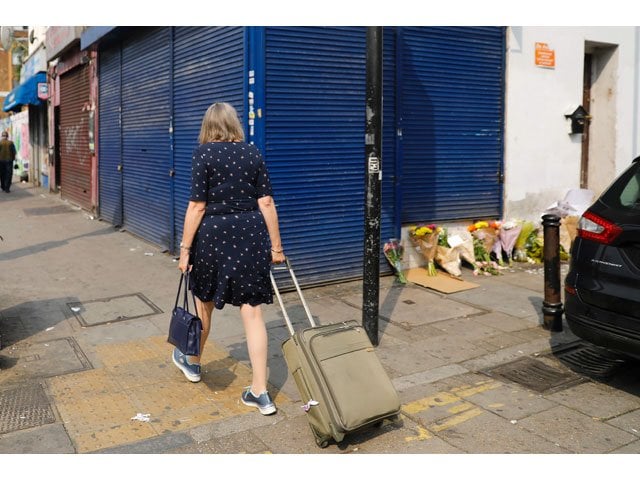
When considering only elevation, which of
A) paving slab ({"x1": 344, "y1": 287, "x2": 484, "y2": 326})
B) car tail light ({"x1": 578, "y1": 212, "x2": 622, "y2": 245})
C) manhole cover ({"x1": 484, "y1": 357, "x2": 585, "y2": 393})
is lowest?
manhole cover ({"x1": 484, "y1": 357, "x2": 585, "y2": 393})

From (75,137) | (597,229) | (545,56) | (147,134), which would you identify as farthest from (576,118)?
(75,137)

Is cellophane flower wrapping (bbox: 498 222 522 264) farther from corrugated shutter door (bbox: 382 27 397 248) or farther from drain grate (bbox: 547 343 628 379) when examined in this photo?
drain grate (bbox: 547 343 628 379)

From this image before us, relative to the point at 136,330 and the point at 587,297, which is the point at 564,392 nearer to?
the point at 587,297

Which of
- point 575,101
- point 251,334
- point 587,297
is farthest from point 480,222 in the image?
point 251,334

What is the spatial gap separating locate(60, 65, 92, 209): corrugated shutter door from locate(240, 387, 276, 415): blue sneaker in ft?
37.0

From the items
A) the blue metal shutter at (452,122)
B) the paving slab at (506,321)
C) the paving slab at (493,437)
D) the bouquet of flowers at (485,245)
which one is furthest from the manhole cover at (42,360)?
the bouquet of flowers at (485,245)

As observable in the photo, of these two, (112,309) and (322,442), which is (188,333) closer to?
(322,442)

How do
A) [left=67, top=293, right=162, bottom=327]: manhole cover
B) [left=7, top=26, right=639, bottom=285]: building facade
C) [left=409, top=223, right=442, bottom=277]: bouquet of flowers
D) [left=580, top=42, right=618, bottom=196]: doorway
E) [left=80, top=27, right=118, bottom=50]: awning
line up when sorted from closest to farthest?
[left=67, top=293, right=162, bottom=327]: manhole cover, [left=7, top=26, right=639, bottom=285]: building facade, [left=409, top=223, right=442, bottom=277]: bouquet of flowers, [left=580, top=42, right=618, bottom=196]: doorway, [left=80, top=27, right=118, bottom=50]: awning

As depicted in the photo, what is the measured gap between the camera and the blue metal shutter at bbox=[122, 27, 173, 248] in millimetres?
9820

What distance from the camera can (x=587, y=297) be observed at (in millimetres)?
4477

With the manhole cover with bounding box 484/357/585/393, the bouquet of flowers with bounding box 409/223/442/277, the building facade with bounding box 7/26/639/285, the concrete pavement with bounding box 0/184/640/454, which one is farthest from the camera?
the bouquet of flowers with bounding box 409/223/442/277

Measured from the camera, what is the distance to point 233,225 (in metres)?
4.16

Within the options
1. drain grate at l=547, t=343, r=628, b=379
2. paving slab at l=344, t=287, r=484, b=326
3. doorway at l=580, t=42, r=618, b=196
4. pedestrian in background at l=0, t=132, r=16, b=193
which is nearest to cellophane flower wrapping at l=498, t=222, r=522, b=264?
paving slab at l=344, t=287, r=484, b=326

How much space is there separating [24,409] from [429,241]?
17.3 ft
